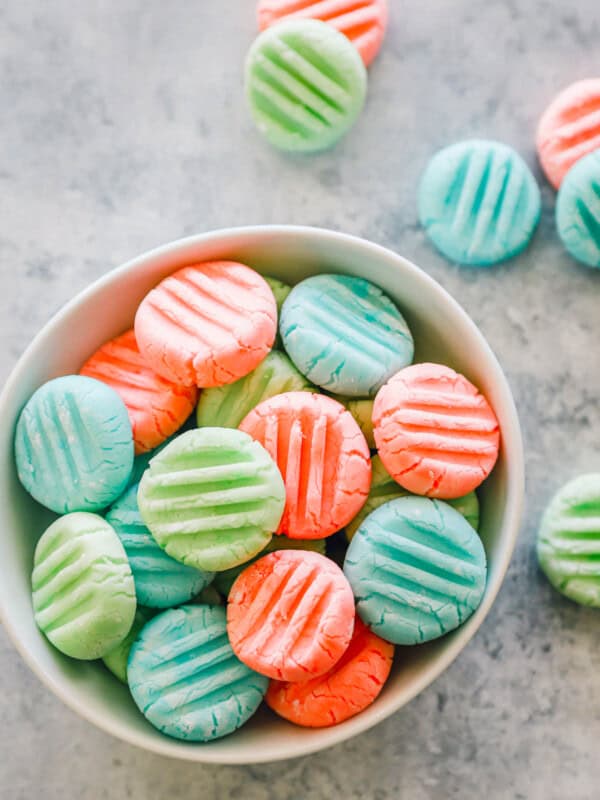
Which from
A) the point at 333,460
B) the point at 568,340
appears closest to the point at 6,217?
the point at 333,460

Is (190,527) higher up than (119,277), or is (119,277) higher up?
(119,277)

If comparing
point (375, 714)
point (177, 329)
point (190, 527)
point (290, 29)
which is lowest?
point (375, 714)

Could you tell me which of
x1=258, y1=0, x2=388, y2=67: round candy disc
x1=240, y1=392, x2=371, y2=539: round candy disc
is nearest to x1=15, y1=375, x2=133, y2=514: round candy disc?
x1=240, y1=392, x2=371, y2=539: round candy disc

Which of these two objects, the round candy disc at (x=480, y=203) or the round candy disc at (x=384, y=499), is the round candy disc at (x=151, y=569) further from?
the round candy disc at (x=480, y=203)

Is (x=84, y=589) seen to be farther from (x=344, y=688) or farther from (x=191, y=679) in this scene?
(x=344, y=688)

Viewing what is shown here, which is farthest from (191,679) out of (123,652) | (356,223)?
(356,223)

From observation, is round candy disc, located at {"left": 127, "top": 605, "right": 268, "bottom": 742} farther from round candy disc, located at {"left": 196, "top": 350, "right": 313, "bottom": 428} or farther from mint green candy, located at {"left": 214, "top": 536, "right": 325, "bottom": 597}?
round candy disc, located at {"left": 196, "top": 350, "right": 313, "bottom": 428}

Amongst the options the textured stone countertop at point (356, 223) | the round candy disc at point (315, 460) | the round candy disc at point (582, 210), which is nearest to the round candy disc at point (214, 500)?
the round candy disc at point (315, 460)

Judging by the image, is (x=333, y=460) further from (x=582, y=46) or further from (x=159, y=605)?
(x=582, y=46)
